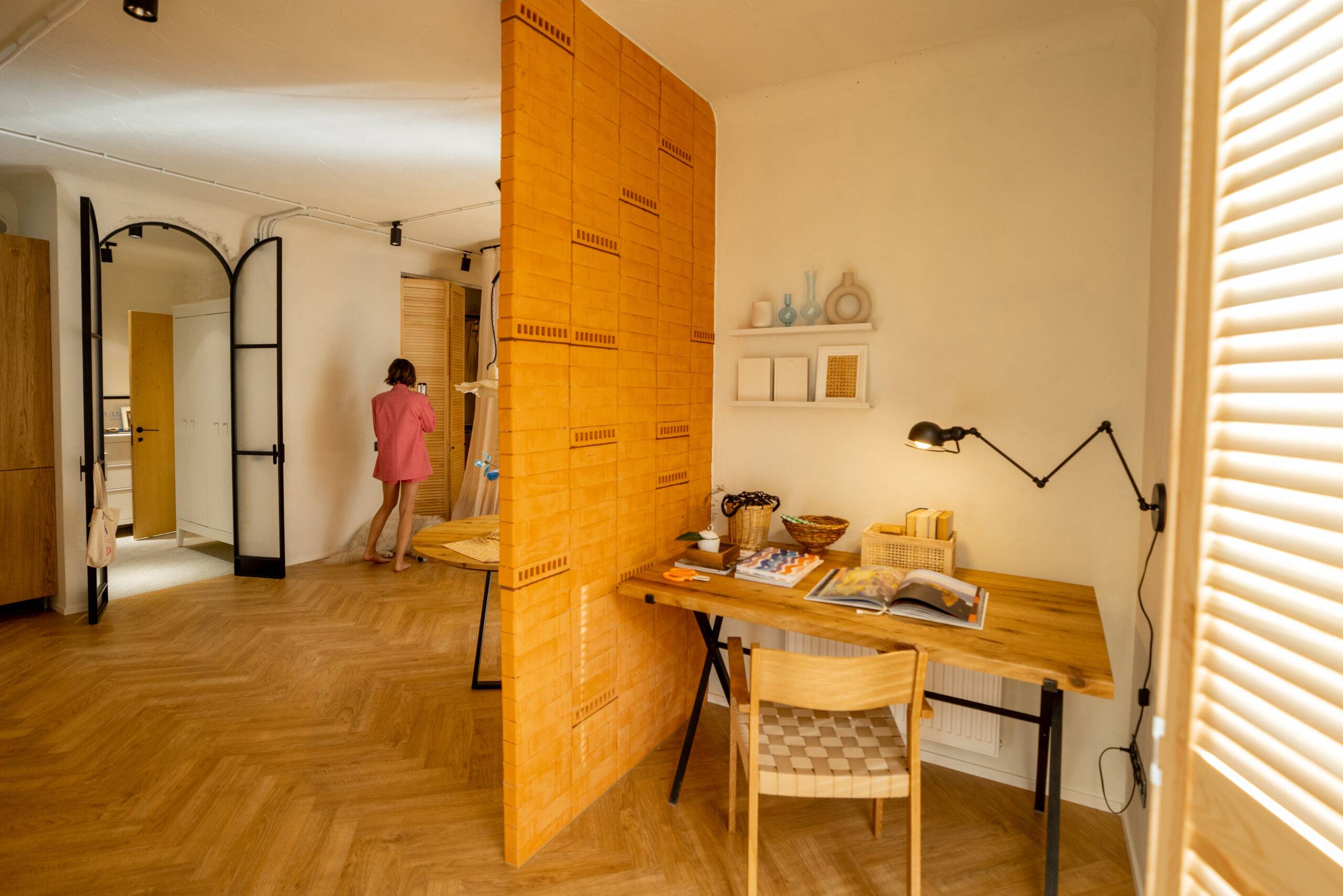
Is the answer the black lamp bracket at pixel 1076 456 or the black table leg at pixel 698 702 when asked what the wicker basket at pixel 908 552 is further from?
the black table leg at pixel 698 702

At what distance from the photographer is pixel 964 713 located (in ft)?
8.09

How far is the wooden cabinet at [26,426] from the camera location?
398 cm

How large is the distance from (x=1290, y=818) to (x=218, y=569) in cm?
633

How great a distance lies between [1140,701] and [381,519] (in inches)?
202

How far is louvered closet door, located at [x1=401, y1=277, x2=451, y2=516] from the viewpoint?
614cm

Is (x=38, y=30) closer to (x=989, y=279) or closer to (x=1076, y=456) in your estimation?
(x=989, y=279)

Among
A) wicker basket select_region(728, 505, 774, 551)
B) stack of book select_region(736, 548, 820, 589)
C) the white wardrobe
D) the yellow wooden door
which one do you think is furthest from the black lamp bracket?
the yellow wooden door

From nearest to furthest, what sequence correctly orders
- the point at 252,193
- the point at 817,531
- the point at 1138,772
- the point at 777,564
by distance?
the point at 1138,772 → the point at 777,564 → the point at 817,531 → the point at 252,193

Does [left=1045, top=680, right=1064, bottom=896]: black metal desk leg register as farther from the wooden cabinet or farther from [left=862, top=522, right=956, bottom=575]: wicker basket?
the wooden cabinet

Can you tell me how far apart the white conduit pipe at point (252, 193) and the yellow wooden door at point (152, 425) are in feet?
6.23

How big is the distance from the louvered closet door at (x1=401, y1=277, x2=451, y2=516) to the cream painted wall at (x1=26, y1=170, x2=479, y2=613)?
4.5 inches

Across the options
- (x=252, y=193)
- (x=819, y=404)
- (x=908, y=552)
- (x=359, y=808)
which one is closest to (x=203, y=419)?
(x=252, y=193)

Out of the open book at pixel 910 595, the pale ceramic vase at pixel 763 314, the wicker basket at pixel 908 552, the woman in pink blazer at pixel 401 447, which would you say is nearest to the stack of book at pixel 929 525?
the wicker basket at pixel 908 552

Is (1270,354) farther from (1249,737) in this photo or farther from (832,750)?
(832,750)
